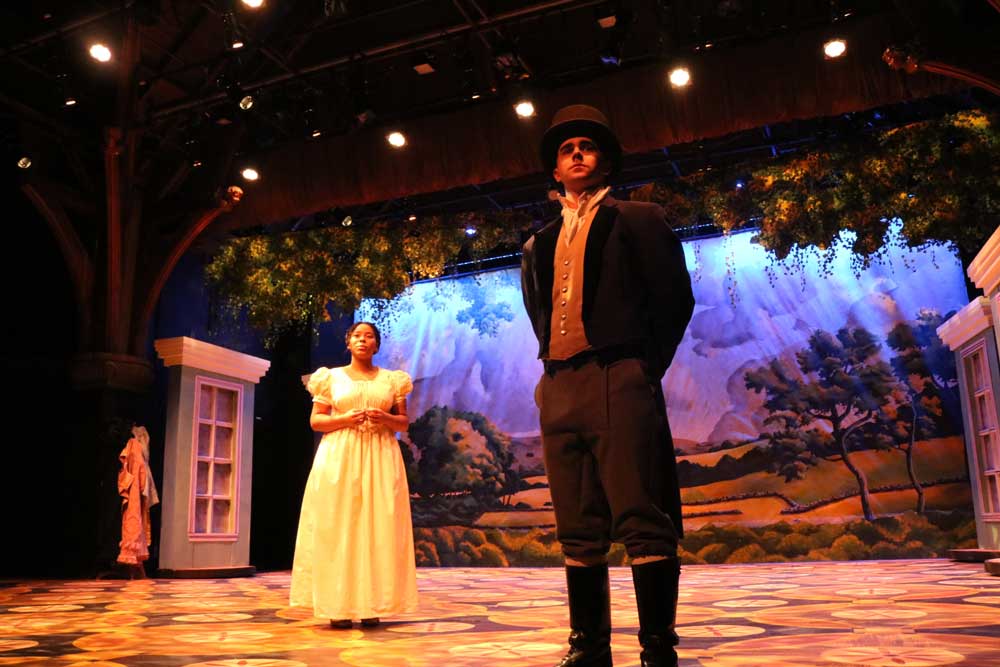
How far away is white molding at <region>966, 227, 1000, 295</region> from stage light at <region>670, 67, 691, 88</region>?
2511 mm

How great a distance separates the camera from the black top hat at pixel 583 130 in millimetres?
2418

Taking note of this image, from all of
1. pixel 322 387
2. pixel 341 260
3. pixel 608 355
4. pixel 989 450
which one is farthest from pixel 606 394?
pixel 341 260

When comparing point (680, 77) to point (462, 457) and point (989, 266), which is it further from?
point (462, 457)

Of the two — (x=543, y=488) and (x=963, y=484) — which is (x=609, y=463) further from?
(x=543, y=488)

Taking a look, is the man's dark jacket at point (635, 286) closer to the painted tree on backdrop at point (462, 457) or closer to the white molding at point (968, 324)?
the white molding at point (968, 324)

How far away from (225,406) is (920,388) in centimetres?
810

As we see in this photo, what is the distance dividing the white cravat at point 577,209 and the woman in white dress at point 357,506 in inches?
79.8

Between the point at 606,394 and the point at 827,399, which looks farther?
the point at 827,399

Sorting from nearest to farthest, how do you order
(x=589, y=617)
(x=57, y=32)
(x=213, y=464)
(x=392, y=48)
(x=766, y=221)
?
(x=589, y=617)
(x=57, y=32)
(x=392, y=48)
(x=213, y=464)
(x=766, y=221)

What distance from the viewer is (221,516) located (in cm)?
952

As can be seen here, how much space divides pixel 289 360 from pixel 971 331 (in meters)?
7.98

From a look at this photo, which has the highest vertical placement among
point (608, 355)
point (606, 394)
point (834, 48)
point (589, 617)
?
point (834, 48)

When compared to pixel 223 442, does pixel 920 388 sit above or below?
above

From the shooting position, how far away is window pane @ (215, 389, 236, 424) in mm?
9617
